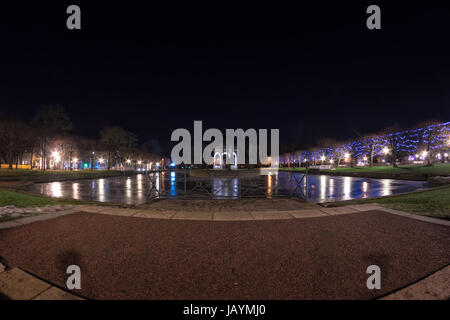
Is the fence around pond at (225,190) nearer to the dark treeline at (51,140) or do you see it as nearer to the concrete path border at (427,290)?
the concrete path border at (427,290)

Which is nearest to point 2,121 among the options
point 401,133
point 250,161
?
point 250,161

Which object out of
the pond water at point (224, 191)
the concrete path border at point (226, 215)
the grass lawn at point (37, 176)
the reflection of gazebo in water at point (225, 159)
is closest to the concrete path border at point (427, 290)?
the concrete path border at point (226, 215)

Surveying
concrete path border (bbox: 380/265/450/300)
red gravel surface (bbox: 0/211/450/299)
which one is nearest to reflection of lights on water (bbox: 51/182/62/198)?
red gravel surface (bbox: 0/211/450/299)

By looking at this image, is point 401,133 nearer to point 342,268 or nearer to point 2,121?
point 342,268

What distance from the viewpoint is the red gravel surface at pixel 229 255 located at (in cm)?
231

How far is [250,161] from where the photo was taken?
77125 mm

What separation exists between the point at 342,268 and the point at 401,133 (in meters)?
48.3

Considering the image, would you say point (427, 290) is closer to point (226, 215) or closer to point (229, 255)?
A: point (229, 255)

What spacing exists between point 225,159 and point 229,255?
37882 millimetres

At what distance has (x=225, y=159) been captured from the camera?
41.0 meters

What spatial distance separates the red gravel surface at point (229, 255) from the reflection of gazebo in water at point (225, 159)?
112 ft

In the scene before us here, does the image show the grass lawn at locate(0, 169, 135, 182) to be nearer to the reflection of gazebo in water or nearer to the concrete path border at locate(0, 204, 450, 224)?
the reflection of gazebo in water

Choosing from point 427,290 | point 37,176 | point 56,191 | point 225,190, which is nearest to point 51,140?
point 37,176
